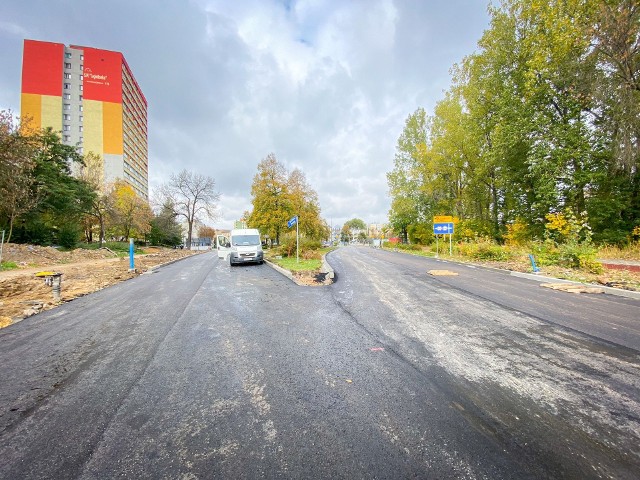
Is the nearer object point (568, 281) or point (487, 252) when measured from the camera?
point (568, 281)

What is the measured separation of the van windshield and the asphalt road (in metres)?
11.5

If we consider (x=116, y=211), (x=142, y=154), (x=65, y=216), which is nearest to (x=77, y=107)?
(x=142, y=154)

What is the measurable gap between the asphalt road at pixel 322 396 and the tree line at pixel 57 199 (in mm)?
17388

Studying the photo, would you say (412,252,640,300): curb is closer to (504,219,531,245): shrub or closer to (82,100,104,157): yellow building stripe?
(504,219,531,245): shrub

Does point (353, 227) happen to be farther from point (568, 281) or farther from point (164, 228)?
point (568, 281)

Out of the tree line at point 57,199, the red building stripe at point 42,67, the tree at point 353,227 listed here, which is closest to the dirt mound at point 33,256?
the tree line at point 57,199

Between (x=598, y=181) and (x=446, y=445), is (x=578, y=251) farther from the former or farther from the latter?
(x=446, y=445)

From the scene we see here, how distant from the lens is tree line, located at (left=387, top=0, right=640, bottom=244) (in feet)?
42.3

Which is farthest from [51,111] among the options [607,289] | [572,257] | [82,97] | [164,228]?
[607,289]

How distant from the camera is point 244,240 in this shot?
56.0 feet

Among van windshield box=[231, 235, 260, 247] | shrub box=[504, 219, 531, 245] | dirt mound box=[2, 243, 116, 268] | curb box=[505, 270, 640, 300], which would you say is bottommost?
curb box=[505, 270, 640, 300]

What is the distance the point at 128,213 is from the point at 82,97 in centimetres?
5487

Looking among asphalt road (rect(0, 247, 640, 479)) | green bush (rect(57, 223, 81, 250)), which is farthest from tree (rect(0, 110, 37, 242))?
asphalt road (rect(0, 247, 640, 479))

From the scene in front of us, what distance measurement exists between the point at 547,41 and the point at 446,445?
22787mm
